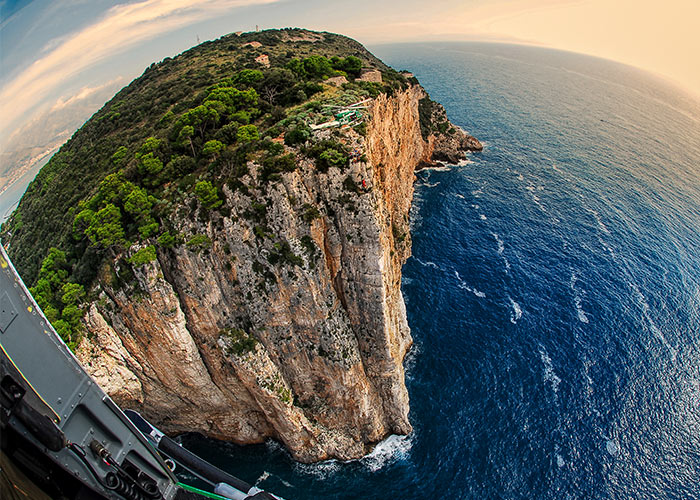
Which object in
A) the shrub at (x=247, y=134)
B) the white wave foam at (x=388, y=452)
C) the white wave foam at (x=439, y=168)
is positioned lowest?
the white wave foam at (x=388, y=452)

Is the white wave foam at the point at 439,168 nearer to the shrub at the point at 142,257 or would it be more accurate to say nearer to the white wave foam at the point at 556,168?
the white wave foam at the point at 556,168

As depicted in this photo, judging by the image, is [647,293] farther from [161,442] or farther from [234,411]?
[161,442]

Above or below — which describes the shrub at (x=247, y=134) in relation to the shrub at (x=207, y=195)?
above

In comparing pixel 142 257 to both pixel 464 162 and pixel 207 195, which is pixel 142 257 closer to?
pixel 207 195

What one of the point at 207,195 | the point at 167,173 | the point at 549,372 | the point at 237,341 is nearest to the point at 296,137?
the point at 207,195

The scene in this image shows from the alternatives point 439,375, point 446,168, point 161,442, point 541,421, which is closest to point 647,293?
point 541,421

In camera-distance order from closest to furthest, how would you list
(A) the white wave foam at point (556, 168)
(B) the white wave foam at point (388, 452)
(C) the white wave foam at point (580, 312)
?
1. (B) the white wave foam at point (388, 452)
2. (C) the white wave foam at point (580, 312)
3. (A) the white wave foam at point (556, 168)

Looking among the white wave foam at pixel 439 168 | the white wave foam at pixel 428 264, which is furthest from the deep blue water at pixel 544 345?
the white wave foam at pixel 439 168

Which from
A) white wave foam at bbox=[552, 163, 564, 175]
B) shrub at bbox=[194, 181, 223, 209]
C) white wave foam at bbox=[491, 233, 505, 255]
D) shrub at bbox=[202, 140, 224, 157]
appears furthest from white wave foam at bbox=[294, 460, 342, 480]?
white wave foam at bbox=[552, 163, 564, 175]
